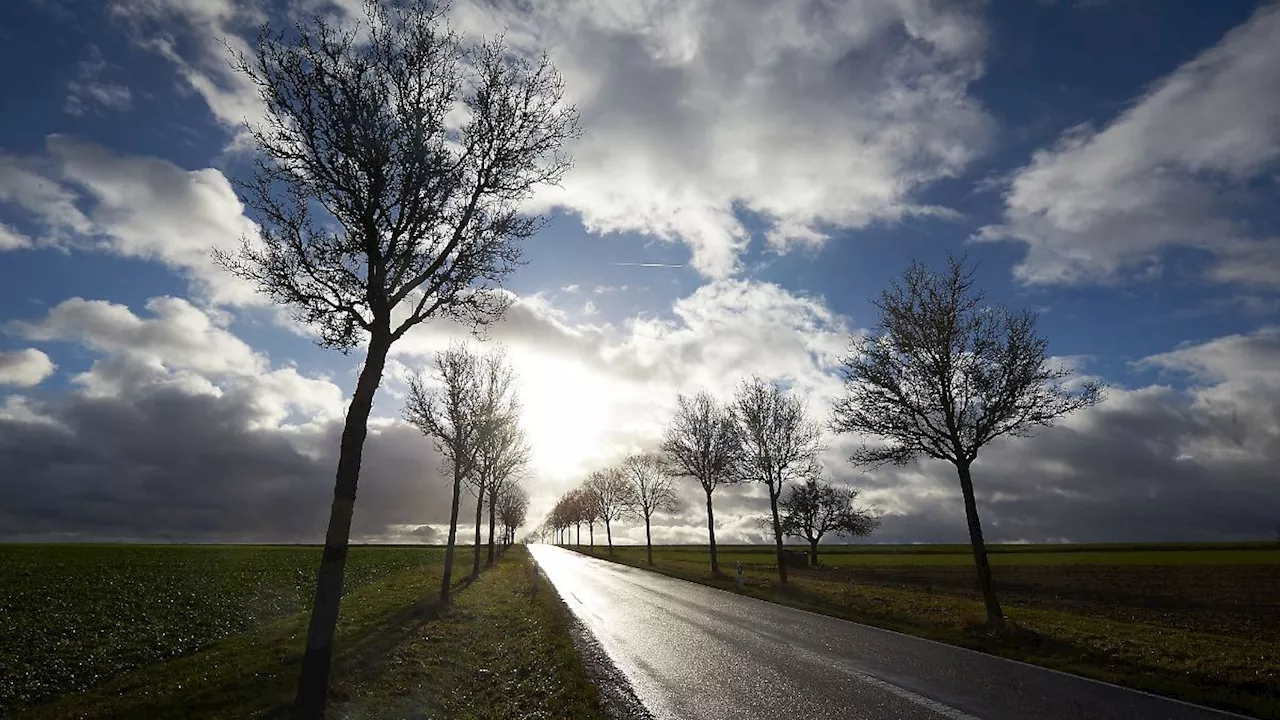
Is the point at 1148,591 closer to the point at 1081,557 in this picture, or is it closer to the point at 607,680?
the point at 607,680

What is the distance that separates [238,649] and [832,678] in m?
12.5

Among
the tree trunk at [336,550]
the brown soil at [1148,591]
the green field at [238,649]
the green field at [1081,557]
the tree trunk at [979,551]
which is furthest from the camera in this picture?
the green field at [1081,557]

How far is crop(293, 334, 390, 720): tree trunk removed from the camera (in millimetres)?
7941

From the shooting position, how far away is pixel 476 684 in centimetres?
1094

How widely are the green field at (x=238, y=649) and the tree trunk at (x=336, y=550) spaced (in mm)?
1156

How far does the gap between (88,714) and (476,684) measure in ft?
17.8

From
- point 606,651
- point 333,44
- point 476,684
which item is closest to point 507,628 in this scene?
point 606,651

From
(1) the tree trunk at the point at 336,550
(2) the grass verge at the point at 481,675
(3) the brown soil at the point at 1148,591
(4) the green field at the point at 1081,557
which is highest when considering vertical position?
(1) the tree trunk at the point at 336,550

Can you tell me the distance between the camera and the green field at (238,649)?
31.5ft

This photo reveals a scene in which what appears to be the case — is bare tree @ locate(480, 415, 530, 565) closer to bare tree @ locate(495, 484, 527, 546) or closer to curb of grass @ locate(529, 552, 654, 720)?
curb of grass @ locate(529, 552, 654, 720)

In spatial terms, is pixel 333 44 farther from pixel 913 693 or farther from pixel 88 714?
pixel 913 693

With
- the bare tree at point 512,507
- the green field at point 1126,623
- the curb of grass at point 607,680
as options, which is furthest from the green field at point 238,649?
the bare tree at point 512,507

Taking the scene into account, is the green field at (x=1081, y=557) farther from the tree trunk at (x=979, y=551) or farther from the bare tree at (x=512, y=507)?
the tree trunk at (x=979, y=551)

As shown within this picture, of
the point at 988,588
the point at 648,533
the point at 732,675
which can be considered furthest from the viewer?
the point at 648,533
